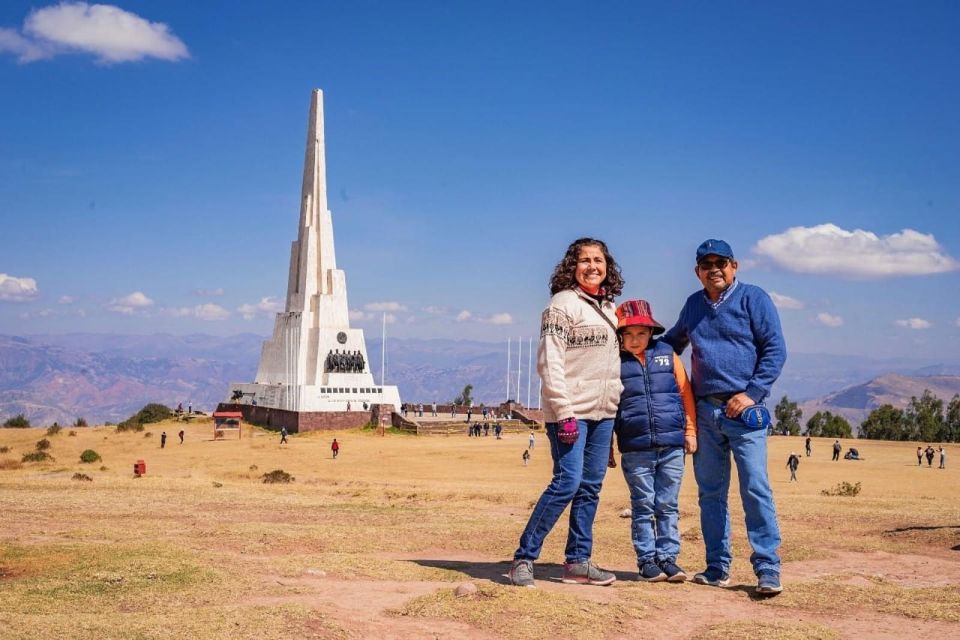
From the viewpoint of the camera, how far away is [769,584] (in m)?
6.27

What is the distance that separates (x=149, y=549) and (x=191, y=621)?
92.7 inches

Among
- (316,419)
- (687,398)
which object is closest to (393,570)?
(687,398)

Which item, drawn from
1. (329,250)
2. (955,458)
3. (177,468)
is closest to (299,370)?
(329,250)

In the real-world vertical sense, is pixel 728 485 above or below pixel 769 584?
above

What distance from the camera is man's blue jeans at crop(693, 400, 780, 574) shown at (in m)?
6.48

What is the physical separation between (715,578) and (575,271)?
2.54m

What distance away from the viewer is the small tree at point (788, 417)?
3066 inches

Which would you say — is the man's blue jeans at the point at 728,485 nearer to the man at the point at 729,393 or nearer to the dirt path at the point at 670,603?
the man at the point at 729,393

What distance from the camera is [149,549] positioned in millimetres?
7281

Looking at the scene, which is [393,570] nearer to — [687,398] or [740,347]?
[687,398]

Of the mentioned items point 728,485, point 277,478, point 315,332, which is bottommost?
point 277,478

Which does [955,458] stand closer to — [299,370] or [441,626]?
[299,370]

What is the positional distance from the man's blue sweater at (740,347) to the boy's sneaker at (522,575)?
6.06ft

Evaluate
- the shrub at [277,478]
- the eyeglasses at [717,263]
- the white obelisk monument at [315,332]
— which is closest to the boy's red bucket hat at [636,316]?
the eyeglasses at [717,263]
